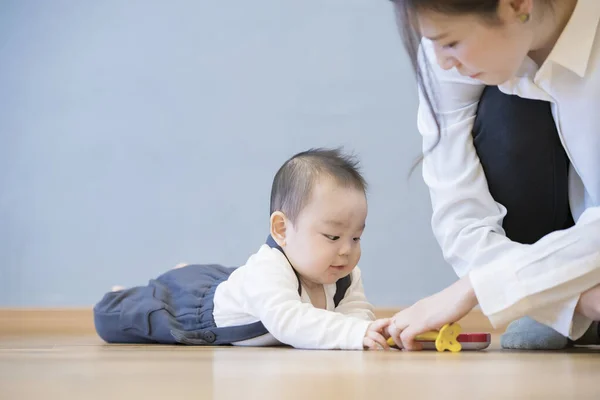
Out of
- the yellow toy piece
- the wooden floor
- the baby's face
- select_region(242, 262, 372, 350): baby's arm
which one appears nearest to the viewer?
the wooden floor

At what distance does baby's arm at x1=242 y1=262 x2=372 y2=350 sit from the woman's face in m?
0.41

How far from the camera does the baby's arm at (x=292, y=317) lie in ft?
3.89

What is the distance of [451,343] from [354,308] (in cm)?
35

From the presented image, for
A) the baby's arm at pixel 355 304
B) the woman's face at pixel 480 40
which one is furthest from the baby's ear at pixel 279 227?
the woman's face at pixel 480 40

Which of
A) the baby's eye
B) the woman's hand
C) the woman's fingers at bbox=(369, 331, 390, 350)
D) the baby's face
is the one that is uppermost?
the baby's eye

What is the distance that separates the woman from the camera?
959 mm

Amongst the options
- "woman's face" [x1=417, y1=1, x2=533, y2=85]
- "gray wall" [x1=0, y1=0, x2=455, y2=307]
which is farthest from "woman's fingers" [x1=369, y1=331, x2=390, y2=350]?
"gray wall" [x1=0, y1=0, x2=455, y2=307]

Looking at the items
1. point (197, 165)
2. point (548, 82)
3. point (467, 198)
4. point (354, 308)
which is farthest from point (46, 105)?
point (548, 82)

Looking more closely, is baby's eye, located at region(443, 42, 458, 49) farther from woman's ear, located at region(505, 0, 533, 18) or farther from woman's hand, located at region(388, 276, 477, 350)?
woman's hand, located at region(388, 276, 477, 350)

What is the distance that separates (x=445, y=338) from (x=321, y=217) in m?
0.33

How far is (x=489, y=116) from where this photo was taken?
3.92ft

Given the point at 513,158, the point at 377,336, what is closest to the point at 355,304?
the point at 377,336

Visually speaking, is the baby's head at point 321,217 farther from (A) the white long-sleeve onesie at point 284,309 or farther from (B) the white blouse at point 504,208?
(B) the white blouse at point 504,208

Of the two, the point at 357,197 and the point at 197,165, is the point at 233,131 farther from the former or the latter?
the point at 357,197
